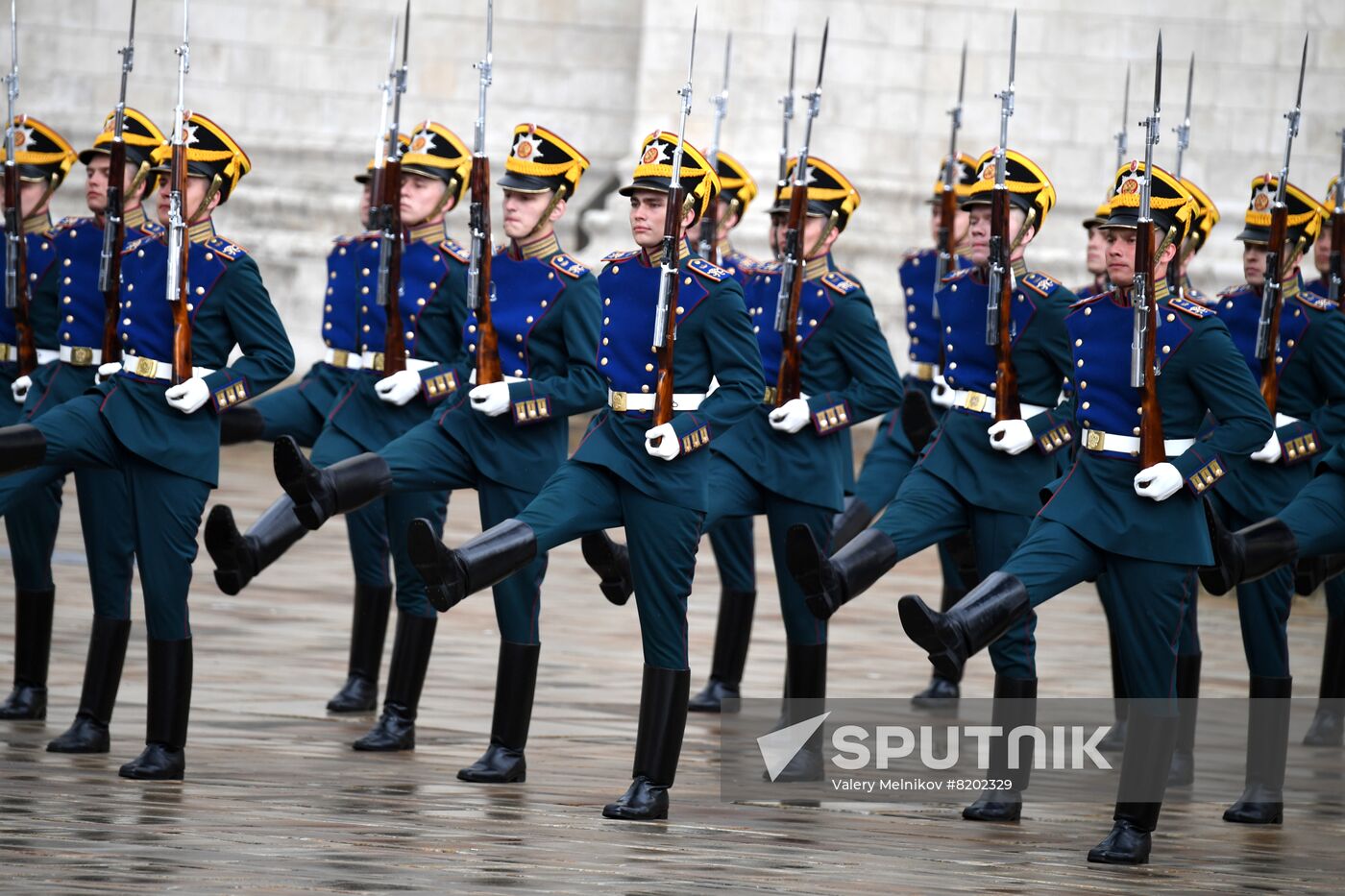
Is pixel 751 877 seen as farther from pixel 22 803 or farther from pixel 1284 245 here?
pixel 1284 245

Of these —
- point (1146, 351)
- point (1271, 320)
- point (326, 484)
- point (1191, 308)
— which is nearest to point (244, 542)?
point (326, 484)

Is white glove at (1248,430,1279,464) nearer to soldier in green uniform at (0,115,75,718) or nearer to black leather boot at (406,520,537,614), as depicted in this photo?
soldier in green uniform at (0,115,75,718)

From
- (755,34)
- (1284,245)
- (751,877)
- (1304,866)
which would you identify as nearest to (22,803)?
(751,877)

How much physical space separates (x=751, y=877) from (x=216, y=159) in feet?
9.07

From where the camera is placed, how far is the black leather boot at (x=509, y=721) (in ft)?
22.3

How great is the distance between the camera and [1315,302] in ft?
25.1

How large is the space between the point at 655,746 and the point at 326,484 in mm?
1175

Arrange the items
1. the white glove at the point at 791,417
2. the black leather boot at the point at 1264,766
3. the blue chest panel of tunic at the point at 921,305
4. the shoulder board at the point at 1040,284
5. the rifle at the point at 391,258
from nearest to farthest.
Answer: the black leather boot at the point at 1264,766, the shoulder board at the point at 1040,284, the white glove at the point at 791,417, the rifle at the point at 391,258, the blue chest panel of tunic at the point at 921,305

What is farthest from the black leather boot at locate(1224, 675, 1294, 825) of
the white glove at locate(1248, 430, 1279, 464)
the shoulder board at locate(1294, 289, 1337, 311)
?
the shoulder board at locate(1294, 289, 1337, 311)

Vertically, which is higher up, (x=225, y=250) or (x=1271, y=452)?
(x=225, y=250)

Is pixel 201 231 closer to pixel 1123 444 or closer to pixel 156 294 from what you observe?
pixel 156 294

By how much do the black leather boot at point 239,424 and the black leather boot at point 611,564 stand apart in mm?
1537

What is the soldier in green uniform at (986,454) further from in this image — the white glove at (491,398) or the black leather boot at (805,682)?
the white glove at (491,398)

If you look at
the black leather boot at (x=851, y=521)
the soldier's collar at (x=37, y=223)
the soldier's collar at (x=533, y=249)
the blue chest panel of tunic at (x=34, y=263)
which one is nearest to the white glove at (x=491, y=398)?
the soldier's collar at (x=533, y=249)
